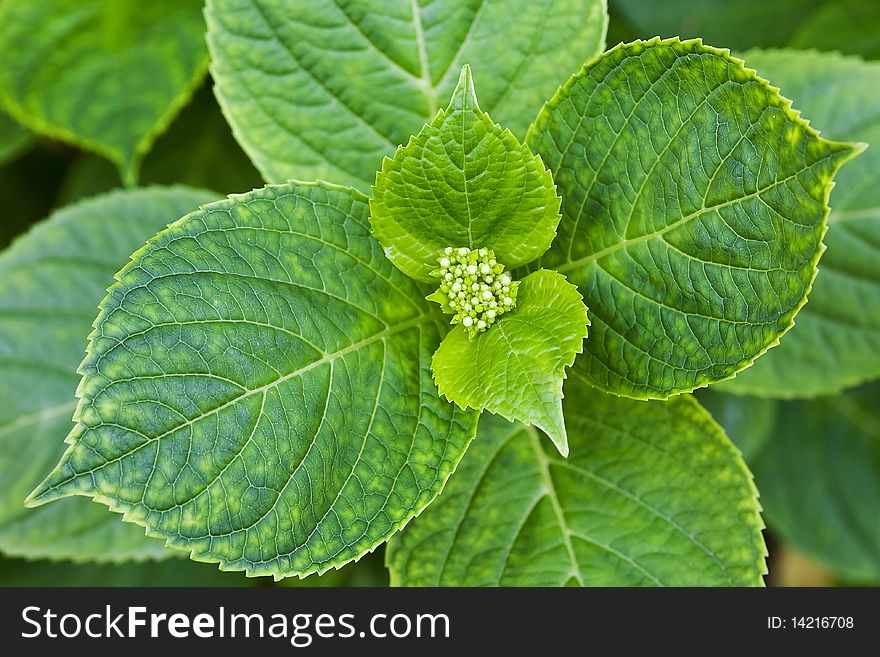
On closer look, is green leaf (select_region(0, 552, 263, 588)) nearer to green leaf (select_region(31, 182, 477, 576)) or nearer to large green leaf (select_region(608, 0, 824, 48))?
green leaf (select_region(31, 182, 477, 576))

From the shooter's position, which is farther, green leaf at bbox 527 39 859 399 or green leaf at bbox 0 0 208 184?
green leaf at bbox 0 0 208 184

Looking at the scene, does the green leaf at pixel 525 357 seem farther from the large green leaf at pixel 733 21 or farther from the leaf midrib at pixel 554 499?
the large green leaf at pixel 733 21

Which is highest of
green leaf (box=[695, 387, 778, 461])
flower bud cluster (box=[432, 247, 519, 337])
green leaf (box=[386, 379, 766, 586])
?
green leaf (box=[695, 387, 778, 461])

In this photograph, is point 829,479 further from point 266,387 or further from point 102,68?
point 102,68

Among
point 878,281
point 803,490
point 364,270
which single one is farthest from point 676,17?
point 364,270

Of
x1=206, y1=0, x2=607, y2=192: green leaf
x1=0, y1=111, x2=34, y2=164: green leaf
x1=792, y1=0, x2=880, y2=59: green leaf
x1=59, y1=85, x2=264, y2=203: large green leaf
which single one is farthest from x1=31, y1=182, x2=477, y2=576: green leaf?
x1=792, y1=0, x2=880, y2=59: green leaf

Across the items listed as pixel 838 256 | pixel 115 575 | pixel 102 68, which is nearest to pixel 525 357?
pixel 838 256

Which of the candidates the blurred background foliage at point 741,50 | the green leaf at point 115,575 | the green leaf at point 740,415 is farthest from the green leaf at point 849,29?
the green leaf at point 115,575

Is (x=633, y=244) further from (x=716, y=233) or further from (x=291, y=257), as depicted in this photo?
(x=291, y=257)
